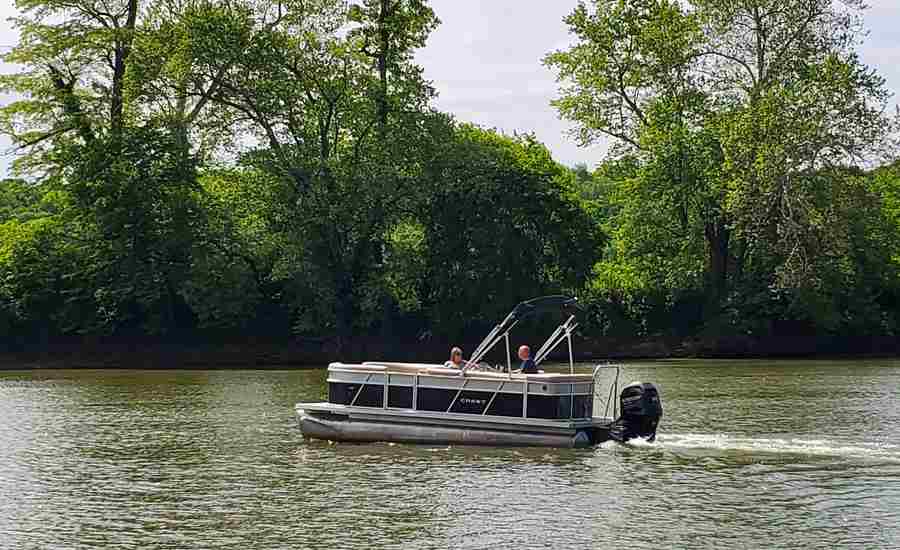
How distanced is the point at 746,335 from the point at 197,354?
30893 mm

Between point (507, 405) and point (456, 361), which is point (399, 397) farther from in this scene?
point (507, 405)

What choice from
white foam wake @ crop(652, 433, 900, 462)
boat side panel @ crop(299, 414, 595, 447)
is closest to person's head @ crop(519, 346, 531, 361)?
boat side panel @ crop(299, 414, 595, 447)

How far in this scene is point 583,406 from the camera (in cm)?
3130

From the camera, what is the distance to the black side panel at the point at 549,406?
30.8 m

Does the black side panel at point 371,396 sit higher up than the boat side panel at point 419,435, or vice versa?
the black side panel at point 371,396

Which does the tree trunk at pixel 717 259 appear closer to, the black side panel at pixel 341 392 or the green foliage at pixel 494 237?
the green foliage at pixel 494 237

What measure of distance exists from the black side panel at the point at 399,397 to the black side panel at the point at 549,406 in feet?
→ 10.7

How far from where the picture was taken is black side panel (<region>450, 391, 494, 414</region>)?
31.5 meters

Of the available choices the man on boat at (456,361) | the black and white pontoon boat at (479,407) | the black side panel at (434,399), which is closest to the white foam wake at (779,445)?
the black and white pontoon boat at (479,407)

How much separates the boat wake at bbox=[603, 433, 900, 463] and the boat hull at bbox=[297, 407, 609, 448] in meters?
1.05

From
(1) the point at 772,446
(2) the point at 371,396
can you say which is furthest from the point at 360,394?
(1) the point at 772,446

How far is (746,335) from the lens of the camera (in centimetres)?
7312

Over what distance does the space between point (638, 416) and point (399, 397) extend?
6.05 metres

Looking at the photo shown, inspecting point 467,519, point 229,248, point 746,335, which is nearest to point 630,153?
point 746,335
